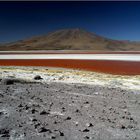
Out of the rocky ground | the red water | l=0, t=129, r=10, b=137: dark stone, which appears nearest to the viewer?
l=0, t=129, r=10, b=137: dark stone

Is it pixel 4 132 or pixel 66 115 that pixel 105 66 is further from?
pixel 4 132

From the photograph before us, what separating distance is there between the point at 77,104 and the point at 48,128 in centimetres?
268

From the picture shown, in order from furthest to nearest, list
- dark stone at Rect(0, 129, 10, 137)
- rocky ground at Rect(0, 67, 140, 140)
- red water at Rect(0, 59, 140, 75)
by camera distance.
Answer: red water at Rect(0, 59, 140, 75) → rocky ground at Rect(0, 67, 140, 140) → dark stone at Rect(0, 129, 10, 137)

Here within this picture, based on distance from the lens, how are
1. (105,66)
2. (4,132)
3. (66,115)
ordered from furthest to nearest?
(105,66) < (66,115) < (4,132)

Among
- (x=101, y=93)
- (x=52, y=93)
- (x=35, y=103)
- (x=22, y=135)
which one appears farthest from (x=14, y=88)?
(x=22, y=135)

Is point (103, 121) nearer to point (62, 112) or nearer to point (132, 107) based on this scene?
point (62, 112)

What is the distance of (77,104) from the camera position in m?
9.39

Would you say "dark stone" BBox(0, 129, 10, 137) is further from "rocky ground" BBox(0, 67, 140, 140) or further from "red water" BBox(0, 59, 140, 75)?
"red water" BBox(0, 59, 140, 75)

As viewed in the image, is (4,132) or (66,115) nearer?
(4,132)

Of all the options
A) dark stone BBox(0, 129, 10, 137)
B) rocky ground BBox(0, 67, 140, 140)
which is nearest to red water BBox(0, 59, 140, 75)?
rocky ground BBox(0, 67, 140, 140)

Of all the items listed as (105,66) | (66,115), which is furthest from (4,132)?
(105,66)

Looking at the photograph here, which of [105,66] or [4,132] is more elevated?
[4,132]

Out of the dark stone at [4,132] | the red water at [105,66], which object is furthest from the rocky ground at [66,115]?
the red water at [105,66]

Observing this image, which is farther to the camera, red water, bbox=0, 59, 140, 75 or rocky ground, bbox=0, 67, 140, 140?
red water, bbox=0, 59, 140, 75
